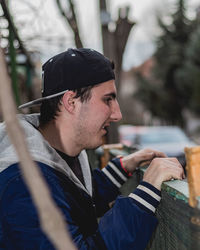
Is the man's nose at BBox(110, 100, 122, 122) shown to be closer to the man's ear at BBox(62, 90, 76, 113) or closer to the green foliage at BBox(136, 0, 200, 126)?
→ the man's ear at BBox(62, 90, 76, 113)

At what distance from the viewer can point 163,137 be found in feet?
30.9

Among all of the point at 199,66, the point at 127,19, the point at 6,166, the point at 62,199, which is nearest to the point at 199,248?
the point at 62,199

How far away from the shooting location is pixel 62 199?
4.34 ft

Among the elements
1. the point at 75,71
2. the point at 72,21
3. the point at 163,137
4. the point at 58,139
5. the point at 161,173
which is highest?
the point at 72,21

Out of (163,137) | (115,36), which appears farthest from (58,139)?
(163,137)

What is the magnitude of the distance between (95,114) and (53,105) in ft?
0.82

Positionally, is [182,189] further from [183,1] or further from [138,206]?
[183,1]

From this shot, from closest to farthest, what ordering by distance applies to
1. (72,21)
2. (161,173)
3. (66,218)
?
(66,218), (161,173), (72,21)

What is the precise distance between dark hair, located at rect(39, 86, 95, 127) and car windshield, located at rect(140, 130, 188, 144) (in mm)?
7565

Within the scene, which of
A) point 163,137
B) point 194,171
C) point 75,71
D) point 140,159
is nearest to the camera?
point 194,171

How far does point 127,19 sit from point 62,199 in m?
3.79

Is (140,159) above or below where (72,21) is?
below

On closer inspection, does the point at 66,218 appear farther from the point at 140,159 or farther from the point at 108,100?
the point at 140,159

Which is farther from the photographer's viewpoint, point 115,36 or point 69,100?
point 115,36
